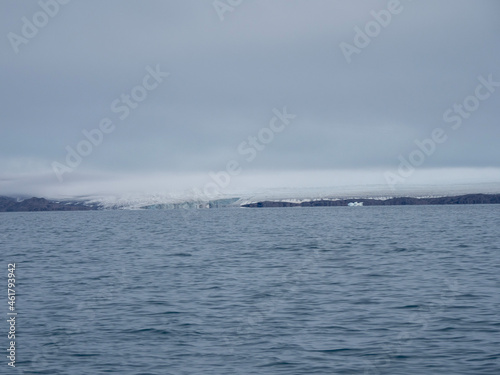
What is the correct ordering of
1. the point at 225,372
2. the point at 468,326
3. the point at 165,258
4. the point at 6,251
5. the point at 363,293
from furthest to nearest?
the point at 6,251 → the point at 165,258 → the point at 363,293 → the point at 468,326 → the point at 225,372

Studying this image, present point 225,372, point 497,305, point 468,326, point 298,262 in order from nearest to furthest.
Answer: point 225,372 < point 468,326 < point 497,305 < point 298,262

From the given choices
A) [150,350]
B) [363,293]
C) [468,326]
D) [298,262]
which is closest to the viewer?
[150,350]

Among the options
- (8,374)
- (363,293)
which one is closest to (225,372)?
(8,374)

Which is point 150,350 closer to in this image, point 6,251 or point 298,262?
point 298,262

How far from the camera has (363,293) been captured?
26891mm

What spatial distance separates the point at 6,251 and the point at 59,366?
42103 mm

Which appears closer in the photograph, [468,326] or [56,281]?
[468,326]

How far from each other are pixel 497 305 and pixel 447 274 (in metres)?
9.50

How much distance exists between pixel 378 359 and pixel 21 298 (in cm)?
1742

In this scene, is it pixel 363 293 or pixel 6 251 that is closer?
pixel 363 293

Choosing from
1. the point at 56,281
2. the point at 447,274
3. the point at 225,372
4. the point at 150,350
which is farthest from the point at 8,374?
the point at 447,274

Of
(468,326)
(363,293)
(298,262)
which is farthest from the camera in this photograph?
(298,262)

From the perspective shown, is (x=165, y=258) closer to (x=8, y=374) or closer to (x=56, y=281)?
(x=56, y=281)

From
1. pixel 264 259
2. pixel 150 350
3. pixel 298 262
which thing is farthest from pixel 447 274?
pixel 150 350
